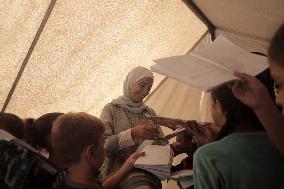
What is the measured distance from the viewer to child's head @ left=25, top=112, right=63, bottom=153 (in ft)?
6.86

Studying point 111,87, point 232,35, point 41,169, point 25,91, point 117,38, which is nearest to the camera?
point 41,169

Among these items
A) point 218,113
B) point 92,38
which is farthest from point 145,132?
point 218,113

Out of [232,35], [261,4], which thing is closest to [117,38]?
[261,4]

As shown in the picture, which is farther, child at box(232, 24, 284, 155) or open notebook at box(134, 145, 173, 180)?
open notebook at box(134, 145, 173, 180)

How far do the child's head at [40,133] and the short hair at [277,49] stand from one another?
1291 millimetres

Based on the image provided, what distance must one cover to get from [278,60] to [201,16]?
9.54ft

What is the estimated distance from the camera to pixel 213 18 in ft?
12.9

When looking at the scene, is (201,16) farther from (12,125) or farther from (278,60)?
(278,60)

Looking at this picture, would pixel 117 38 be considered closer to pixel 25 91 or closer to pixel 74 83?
pixel 74 83

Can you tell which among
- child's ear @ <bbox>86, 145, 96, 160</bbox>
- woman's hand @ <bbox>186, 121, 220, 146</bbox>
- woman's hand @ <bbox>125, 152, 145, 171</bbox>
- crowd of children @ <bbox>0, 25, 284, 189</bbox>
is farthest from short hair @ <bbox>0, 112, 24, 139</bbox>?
woman's hand @ <bbox>186, 121, 220, 146</bbox>

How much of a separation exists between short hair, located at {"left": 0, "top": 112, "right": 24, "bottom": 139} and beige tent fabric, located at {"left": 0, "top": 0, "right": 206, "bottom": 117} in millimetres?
760

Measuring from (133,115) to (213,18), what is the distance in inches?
59.9

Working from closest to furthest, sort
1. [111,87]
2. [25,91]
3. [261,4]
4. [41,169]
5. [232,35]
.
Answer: [41,169] → [261,4] → [25,91] → [111,87] → [232,35]

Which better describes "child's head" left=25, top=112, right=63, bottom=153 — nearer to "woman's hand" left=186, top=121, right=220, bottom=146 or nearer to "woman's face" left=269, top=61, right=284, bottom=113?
"woman's hand" left=186, top=121, right=220, bottom=146
